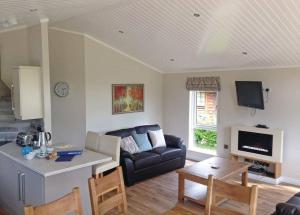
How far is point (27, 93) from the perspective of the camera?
15.0 ft

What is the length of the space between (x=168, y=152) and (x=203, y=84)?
73.0 inches

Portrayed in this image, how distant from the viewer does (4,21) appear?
12.6ft

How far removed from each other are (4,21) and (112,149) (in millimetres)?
2337

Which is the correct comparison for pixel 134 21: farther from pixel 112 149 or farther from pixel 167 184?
pixel 167 184

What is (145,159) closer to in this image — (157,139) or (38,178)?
(157,139)

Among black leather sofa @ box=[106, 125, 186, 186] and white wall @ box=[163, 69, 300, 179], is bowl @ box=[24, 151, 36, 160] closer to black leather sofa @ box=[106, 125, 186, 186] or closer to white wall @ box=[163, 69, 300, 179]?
black leather sofa @ box=[106, 125, 186, 186]

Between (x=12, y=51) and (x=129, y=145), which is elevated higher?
(x=12, y=51)


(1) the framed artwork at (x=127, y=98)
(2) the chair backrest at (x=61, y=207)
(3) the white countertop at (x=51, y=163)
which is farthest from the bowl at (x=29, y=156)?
(1) the framed artwork at (x=127, y=98)

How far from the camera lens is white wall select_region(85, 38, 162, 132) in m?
6.00

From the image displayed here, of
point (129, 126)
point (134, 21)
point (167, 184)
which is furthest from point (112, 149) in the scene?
point (129, 126)

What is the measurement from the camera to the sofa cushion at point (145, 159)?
5278 millimetres

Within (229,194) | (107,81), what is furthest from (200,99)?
(229,194)

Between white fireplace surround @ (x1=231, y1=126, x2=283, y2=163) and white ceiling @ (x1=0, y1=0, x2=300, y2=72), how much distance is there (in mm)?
1279

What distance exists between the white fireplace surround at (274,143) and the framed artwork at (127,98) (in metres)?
2.34
